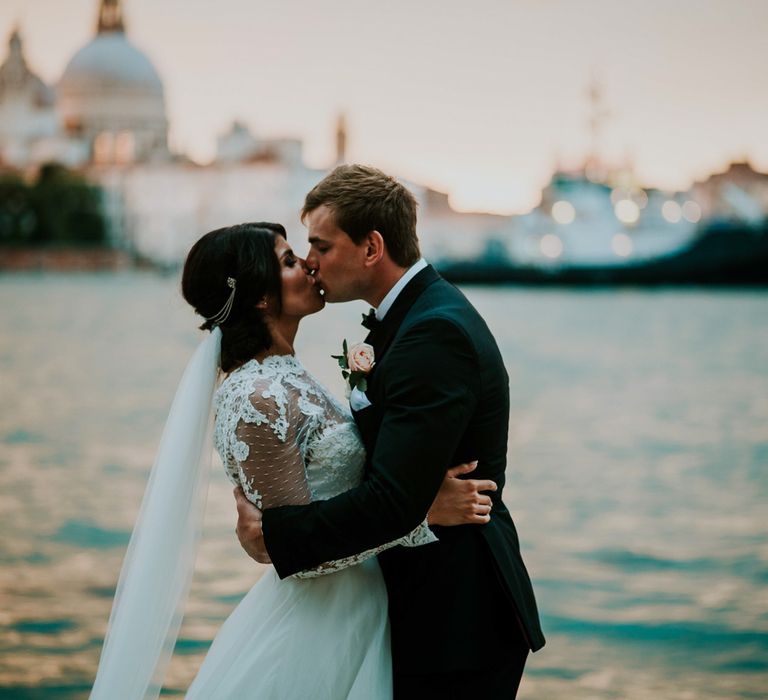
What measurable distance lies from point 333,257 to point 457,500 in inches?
15.7

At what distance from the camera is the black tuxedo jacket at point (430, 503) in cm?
174

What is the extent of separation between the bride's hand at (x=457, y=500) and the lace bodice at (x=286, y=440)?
3cm

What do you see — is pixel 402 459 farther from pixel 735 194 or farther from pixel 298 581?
pixel 735 194

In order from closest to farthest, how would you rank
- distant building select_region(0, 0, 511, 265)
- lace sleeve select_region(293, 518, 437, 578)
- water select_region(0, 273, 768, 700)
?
1. lace sleeve select_region(293, 518, 437, 578)
2. water select_region(0, 273, 768, 700)
3. distant building select_region(0, 0, 511, 265)

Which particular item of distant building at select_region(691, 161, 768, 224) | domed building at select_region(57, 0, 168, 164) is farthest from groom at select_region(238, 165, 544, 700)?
domed building at select_region(57, 0, 168, 164)

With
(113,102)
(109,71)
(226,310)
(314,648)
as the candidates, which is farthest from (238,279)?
(113,102)

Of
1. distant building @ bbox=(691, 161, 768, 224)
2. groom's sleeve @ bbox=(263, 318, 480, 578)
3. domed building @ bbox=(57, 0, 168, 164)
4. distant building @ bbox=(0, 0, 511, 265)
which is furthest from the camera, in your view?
domed building @ bbox=(57, 0, 168, 164)

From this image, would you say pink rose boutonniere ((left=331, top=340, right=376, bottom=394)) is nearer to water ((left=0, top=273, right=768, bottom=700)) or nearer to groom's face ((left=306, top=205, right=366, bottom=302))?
groom's face ((left=306, top=205, right=366, bottom=302))

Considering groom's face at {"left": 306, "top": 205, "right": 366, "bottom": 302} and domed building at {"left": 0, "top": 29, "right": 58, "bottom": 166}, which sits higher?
groom's face at {"left": 306, "top": 205, "right": 366, "bottom": 302}

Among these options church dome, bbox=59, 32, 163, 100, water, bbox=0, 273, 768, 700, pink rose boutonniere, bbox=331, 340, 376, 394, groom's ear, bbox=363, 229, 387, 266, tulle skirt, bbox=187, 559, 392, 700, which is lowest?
church dome, bbox=59, 32, 163, 100

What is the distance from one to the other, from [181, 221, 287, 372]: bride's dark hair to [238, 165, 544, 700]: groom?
0.08 meters

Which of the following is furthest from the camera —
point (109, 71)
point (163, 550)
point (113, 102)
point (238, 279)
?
point (113, 102)

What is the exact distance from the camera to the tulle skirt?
1917 mm

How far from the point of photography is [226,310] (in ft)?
6.48
